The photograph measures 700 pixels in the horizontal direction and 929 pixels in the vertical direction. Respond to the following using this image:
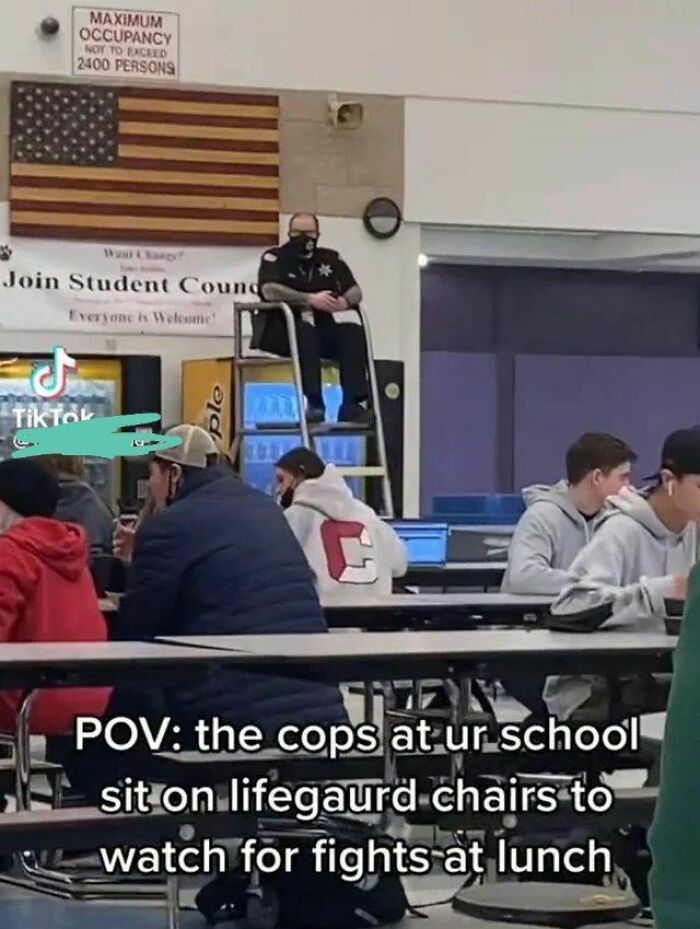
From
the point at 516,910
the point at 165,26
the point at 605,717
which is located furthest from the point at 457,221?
the point at 516,910

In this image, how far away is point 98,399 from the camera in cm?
1245

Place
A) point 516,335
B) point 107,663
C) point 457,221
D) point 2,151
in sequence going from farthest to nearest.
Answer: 1. point 516,335
2. point 457,221
3. point 2,151
4. point 107,663

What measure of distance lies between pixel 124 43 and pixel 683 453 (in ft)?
28.2

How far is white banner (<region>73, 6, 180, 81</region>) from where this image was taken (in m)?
12.5

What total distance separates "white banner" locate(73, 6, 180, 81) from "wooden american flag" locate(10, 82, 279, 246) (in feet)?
0.41

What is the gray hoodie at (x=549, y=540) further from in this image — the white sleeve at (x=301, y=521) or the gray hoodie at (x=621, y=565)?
the gray hoodie at (x=621, y=565)

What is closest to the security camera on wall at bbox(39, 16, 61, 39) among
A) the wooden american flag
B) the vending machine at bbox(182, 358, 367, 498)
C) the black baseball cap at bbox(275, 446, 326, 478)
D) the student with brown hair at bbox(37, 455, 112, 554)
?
the wooden american flag

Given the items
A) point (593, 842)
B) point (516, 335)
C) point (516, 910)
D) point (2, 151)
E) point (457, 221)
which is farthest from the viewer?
point (516, 335)

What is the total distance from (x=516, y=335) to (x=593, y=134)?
2.65m

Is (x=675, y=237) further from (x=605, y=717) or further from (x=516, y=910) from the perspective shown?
(x=516, y=910)

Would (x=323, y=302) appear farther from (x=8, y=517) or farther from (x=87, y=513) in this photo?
→ (x=8, y=517)

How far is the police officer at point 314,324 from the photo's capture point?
1054 centimetres

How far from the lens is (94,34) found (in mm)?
12500

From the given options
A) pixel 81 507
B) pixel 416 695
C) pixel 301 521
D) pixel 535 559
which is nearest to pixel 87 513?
pixel 81 507
